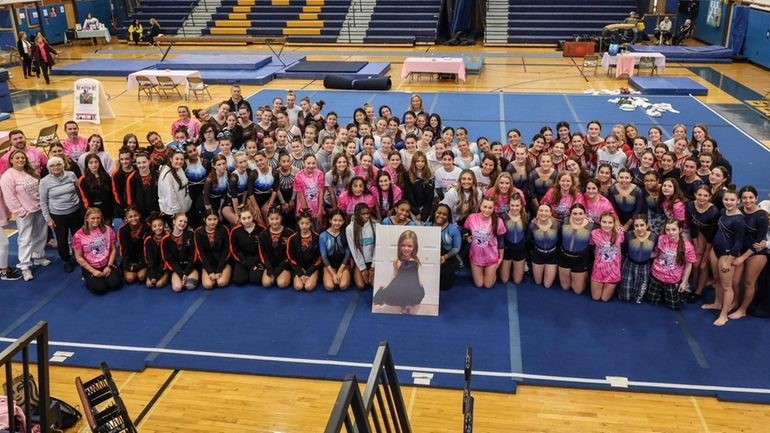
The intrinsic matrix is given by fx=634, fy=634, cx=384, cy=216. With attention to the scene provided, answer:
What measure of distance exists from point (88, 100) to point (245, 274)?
33.7ft

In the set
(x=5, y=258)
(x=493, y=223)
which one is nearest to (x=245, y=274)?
(x=493, y=223)

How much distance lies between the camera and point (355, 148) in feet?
27.2

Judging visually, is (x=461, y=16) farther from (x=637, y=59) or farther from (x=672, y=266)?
(x=672, y=266)

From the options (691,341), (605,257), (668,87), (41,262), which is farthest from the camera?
(668,87)

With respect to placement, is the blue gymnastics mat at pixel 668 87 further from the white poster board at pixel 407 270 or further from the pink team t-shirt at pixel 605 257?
the white poster board at pixel 407 270

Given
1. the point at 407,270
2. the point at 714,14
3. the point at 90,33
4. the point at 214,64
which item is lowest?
the point at 407,270

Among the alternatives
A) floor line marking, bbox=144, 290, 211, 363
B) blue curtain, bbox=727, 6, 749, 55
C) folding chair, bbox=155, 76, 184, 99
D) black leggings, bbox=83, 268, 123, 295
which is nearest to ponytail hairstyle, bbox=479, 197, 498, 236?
floor line marking, bbox=144, 290, 211, 363

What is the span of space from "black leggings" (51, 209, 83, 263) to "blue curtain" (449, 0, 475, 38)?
21.8 meters

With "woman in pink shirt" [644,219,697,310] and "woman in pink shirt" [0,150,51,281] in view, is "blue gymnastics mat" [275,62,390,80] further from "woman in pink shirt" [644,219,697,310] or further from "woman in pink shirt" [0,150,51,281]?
"woman in pink shirt" [644,219,697,310]

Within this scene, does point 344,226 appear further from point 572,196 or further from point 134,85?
point 134,85

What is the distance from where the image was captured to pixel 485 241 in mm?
7105

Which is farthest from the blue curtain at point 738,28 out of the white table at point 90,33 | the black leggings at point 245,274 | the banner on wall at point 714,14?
the white table at point 90,33

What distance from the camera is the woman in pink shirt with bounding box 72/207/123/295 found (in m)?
7.30

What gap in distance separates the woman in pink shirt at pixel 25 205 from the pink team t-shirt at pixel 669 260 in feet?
23.9
